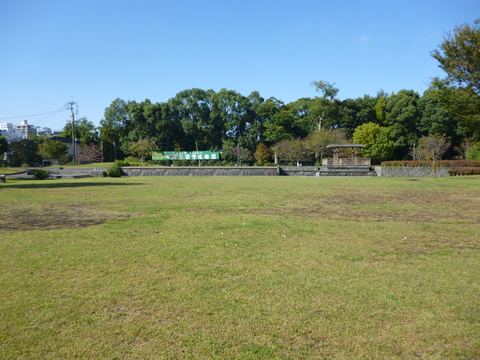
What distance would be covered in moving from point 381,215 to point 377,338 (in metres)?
6.93

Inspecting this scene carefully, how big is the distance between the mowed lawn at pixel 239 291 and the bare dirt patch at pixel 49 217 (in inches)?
5.9

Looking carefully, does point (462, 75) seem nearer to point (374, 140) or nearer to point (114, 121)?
point (374, 140)

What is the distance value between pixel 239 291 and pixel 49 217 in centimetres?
685

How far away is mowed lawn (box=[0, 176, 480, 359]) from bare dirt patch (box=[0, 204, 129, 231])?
149 millimetres

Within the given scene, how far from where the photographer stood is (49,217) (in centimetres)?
881

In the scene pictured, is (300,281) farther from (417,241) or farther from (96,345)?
(417,241)

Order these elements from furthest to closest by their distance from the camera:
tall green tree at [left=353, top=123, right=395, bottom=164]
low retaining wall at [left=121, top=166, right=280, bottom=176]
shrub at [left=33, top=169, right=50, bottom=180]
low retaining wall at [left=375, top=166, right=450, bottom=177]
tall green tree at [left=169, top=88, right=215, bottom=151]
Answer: tall green tree at [left=169, top=88, right=215, bottom=151]
tall green tree at [left=353, top=123, right=395, bottom=164]
low retaining wall at [left=121, top=166, right=280, bottom=176]
low retaining wall at [left=375, top=166, right=450, bottom=177]
shrub at [left=33, top=169, right=50, bottom=180]

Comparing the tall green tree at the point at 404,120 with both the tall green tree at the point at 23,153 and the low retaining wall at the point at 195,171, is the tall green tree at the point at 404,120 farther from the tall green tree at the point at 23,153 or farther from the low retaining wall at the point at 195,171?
the tall green tree at the point at 23,153

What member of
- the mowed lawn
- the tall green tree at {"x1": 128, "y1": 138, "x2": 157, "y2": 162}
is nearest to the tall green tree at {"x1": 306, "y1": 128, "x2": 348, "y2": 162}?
the tall green tree at {"x1": 128, "y1": 138, "x2": 157, "y2": 162}

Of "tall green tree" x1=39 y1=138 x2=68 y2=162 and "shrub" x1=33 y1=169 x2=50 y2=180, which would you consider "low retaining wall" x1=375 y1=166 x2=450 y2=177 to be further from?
"tall green tree" x1=39 y1=138 x2=68 y2=162

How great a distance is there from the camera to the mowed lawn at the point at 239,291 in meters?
2.83

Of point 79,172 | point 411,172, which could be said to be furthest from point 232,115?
point 411,172

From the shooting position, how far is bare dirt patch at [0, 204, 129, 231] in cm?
768

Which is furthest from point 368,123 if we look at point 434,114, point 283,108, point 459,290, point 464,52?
point 459,290
